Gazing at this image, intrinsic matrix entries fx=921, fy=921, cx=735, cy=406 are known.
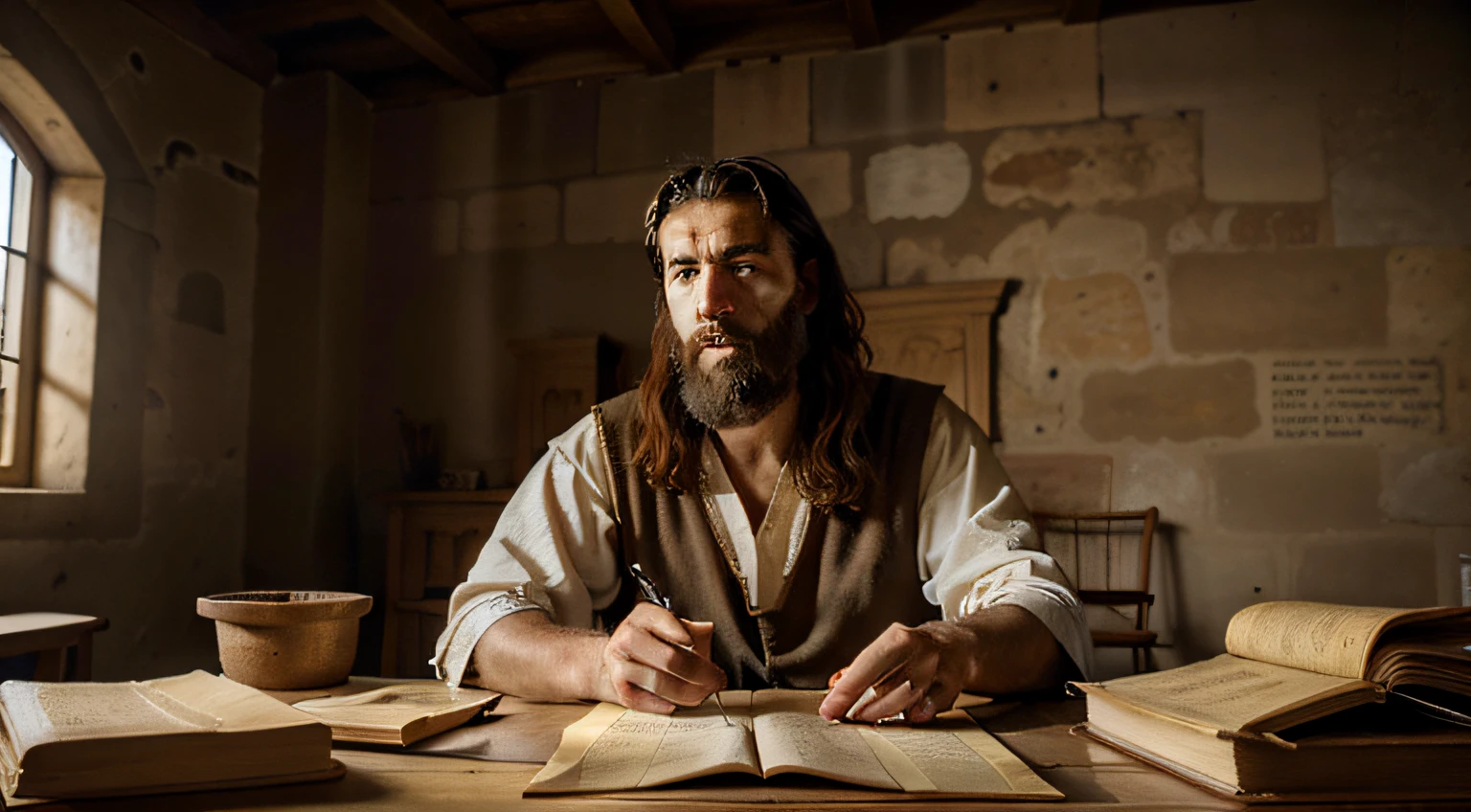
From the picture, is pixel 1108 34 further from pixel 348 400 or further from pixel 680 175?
pixel 348 400

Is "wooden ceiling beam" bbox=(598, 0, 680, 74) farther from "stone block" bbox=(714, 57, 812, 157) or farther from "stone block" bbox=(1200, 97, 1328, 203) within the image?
"stone block" bbox=(1200, 97, 1328, 203)

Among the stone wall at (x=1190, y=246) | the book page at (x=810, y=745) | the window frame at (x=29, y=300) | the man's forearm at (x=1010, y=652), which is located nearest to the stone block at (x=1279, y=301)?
the stone wall at (x=1190, y=246)

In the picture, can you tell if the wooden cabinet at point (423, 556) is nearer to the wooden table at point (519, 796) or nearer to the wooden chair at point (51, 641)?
the wooden chair at point (51, 641)

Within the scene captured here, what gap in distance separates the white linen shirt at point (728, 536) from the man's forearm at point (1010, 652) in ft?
0.35

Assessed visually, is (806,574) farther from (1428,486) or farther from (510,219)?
(510,219)

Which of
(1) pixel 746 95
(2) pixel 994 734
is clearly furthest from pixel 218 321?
(2) pixel 994 734

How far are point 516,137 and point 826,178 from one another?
5.12 feet

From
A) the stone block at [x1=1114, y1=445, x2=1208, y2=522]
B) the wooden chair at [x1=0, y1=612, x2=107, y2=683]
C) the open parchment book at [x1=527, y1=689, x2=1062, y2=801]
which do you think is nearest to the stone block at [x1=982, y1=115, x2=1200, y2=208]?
the stone block at [x1=1114, y1=445, x2=1208, y2=522]

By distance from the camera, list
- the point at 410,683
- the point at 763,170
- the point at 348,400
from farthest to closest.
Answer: the point at 348,400 → the point at 763,170 → the point at 410,683

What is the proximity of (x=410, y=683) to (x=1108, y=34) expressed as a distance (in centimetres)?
377

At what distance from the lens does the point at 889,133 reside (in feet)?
13.3

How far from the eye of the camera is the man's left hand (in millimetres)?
1085

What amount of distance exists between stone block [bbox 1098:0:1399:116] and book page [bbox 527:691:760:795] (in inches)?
139

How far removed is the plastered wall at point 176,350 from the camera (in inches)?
131
